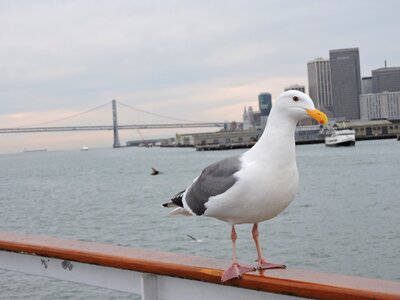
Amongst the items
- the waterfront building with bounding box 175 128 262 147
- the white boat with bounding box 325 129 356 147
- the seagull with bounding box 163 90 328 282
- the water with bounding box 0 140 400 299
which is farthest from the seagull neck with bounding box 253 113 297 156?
the waterfront building with bounding box 175 128 262 147

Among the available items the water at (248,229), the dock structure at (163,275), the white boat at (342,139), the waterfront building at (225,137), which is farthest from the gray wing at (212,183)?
the waterfront building at (225,137)

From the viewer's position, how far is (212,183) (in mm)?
1826

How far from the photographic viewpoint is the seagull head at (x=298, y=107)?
1674 mm

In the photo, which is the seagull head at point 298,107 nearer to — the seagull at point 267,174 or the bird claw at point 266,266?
the seagull at point 267,174

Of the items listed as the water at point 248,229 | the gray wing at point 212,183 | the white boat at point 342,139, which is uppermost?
the gray wing at point 212,183

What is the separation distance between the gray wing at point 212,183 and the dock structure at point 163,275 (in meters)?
0.19

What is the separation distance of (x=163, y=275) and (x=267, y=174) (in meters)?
0.39

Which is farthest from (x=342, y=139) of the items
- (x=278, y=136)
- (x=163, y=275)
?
(x=163, y=275)

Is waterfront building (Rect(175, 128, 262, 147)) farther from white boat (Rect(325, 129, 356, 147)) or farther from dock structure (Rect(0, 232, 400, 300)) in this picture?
dock structure (Rect(0, 232, 400, 300))

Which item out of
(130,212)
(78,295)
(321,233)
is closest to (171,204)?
(78,295)

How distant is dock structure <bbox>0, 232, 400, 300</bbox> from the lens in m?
1.35

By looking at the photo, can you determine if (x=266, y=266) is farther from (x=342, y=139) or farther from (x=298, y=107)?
(x=342, y=139)

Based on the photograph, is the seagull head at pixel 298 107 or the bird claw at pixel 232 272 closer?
the bird claw at pixel 232 272

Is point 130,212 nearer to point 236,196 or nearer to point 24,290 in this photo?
point 24,290
